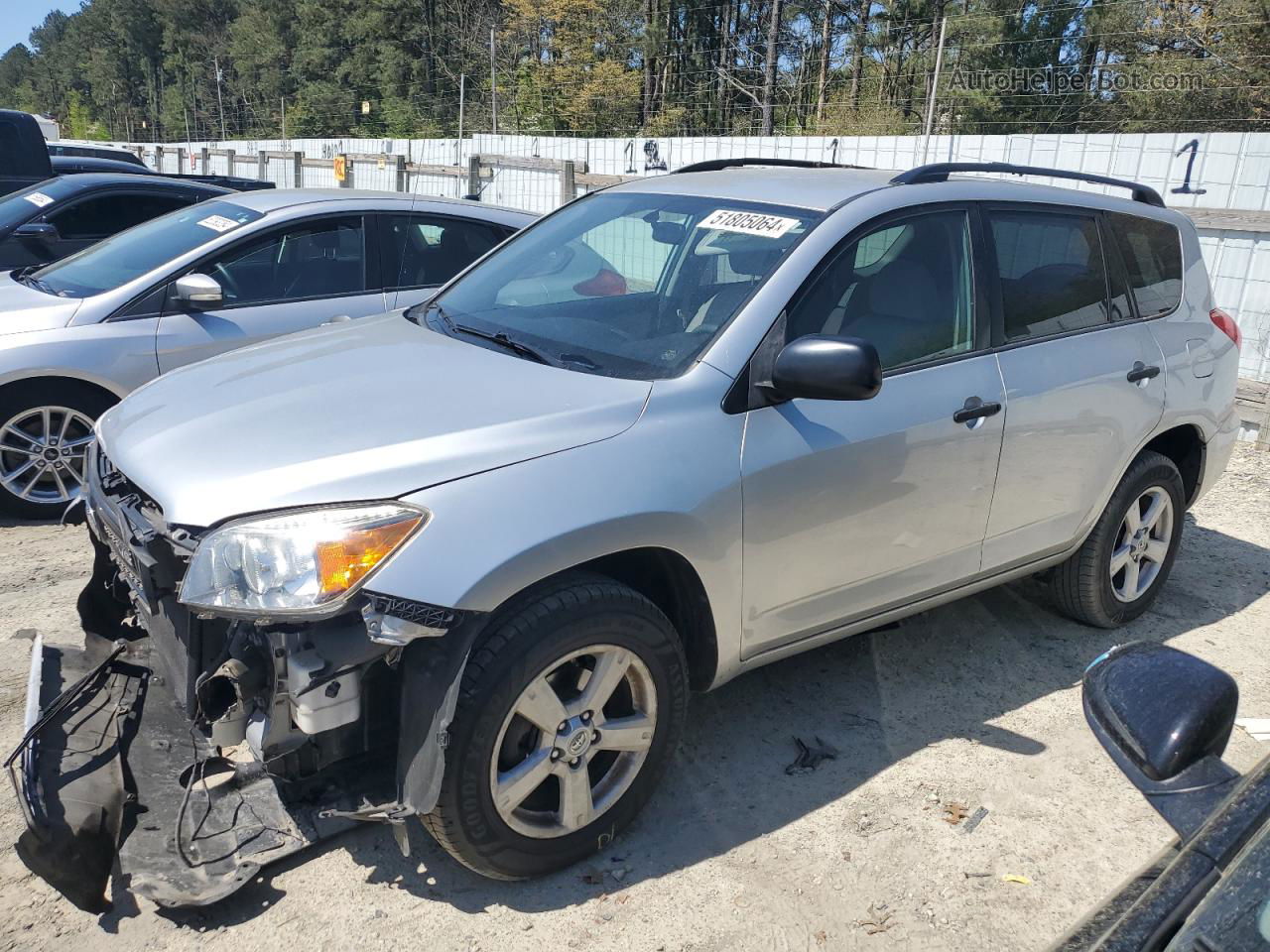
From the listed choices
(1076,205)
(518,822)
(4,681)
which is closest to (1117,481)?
(1076,205)

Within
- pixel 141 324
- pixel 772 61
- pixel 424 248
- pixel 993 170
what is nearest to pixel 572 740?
pixel 993 170

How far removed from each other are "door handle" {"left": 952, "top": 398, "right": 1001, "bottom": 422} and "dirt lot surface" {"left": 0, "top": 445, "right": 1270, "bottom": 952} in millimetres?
1147

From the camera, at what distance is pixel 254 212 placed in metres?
5.64

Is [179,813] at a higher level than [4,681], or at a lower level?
higher

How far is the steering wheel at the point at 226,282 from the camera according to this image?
544 centimetres

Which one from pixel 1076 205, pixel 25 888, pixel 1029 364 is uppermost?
pixel 1076 205

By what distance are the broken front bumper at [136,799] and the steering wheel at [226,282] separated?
2875mm

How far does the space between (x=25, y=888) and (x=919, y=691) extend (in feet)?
9.85

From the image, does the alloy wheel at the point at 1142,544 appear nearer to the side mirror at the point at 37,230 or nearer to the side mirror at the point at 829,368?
the side mirror at the point at 829,368

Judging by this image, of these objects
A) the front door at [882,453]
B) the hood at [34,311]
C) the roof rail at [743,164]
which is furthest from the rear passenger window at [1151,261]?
the hood at [34,311]

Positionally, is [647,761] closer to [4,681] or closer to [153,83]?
[4,681]

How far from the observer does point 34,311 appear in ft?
16.8

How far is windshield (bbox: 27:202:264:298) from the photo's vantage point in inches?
214

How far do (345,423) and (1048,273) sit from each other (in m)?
2.68
